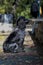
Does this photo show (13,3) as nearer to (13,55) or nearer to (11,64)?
(13,55)

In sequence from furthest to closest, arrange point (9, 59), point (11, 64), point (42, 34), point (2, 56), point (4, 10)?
point (4, 10), point (42, 34), point (2, 56), point (9, 59), point (11, 64)

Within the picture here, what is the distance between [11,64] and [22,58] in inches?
28.1

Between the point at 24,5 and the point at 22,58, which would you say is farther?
the point at 24,5

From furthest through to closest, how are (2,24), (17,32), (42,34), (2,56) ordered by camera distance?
(2,24) → (42,34) → (17,32) → (2,56)

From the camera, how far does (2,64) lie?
5609mm


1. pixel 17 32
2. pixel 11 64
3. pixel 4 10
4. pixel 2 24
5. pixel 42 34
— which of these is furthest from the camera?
pixel 4 10

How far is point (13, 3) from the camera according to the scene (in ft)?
54.5

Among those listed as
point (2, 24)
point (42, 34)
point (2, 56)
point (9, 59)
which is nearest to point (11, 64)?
point (9, 59)

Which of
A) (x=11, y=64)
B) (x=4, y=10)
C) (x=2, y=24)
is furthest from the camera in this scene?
(x=4, y=10)

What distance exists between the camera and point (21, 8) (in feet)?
53.2

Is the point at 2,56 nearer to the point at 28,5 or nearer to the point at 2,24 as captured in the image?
the point at 2,24

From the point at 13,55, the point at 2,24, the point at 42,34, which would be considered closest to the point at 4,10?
the point at 2,24

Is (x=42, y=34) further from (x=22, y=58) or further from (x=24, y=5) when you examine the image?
(x=24, y=5)

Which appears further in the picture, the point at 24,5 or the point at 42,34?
the point at 24,5
